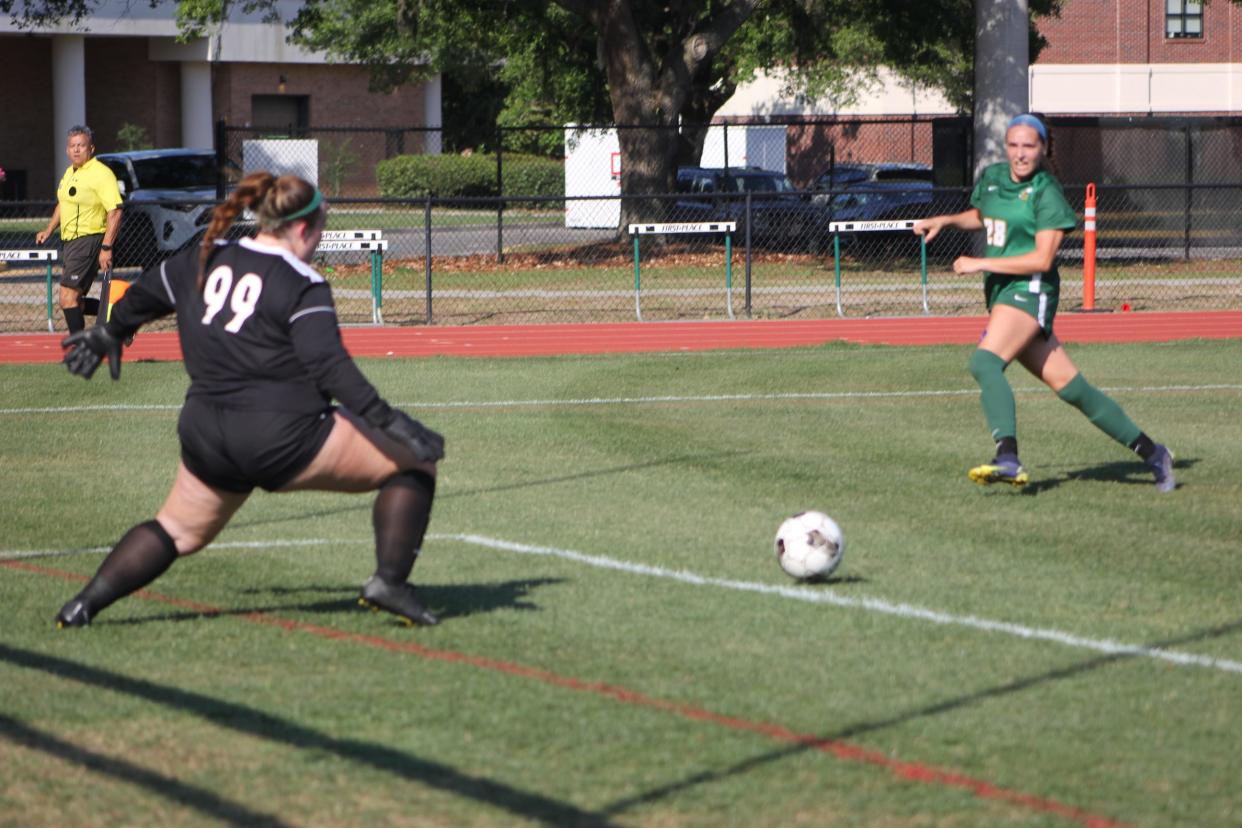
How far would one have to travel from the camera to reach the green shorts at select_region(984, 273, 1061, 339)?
9375 mm

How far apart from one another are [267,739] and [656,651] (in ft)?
4.94

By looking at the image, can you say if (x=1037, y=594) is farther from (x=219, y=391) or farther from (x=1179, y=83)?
(x=1179, y=83)

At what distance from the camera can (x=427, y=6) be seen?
1198 inches

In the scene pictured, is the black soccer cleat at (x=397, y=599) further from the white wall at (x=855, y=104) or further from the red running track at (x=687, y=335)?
the white wall at (x=855, y=104)

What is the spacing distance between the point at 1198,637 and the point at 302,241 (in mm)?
3450

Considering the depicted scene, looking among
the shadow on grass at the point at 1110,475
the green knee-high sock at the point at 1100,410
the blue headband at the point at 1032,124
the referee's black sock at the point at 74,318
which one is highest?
→ the blue headband at the point at 1032,124

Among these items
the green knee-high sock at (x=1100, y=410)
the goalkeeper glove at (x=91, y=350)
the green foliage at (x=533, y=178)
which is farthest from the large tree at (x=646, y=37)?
the goalkeeper glove at (x=91, y=350)

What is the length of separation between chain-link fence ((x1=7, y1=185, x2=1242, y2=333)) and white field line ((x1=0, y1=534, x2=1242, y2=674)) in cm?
1263

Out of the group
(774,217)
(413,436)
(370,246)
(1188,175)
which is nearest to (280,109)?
(774,217)

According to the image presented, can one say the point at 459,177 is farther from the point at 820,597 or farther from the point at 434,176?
the point at 820,597

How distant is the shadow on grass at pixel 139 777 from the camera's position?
459 centimetres

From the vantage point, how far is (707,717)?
5395mm

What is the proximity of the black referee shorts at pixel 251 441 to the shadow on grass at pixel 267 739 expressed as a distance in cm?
79

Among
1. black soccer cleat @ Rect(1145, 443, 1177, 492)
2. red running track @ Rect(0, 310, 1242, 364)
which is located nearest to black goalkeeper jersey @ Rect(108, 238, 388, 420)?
black soccer cleat @ Rect(1145, 443, 1177, 492)
